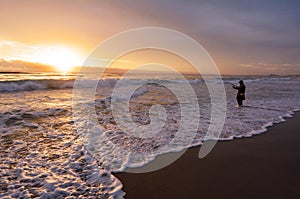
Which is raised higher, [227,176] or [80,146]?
[80,146]

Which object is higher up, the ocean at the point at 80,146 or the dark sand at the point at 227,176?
the ocean at the point at 80,146

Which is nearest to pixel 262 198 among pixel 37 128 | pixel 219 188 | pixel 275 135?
pixel 219 188

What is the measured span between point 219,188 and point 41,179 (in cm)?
305

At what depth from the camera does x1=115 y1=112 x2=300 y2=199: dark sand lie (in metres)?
3.60

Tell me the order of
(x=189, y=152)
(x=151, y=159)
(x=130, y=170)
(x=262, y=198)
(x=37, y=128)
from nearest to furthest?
(x=262, y=198), (x=130, y=170), (x=151, y=159), (x=189, y=152), (x=37, y=128)

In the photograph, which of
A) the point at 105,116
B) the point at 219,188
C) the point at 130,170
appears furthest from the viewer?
the point at 105,116

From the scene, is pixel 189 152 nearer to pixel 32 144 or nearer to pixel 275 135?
pixel 275 135

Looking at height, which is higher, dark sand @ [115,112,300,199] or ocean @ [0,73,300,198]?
ocean @ [0,73,300,198]

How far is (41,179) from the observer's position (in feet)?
13.0

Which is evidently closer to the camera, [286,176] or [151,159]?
[286,176]

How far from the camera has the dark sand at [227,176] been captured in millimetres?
3600

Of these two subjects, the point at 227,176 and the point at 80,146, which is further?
the point at 80,146

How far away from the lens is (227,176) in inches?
165

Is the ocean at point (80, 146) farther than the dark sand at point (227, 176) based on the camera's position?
Yes
